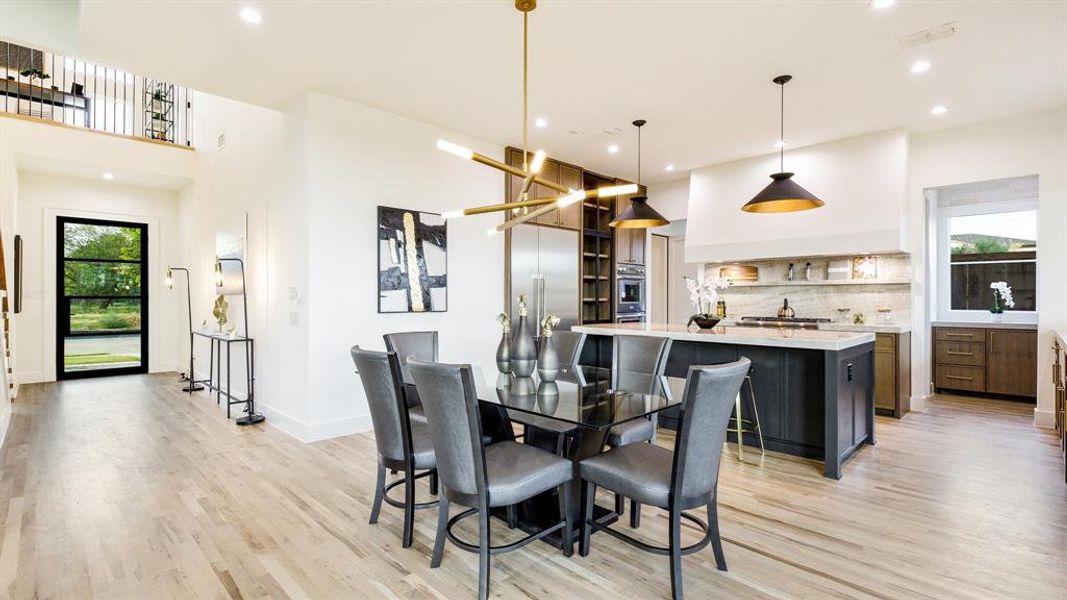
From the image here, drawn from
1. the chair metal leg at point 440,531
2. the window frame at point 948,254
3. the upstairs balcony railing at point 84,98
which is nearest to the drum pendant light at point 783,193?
the chair metal leg at point 440,531

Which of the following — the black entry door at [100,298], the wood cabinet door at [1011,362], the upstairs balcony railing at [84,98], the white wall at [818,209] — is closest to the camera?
the white wall at [818,209]

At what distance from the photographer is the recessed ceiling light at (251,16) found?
3.09m

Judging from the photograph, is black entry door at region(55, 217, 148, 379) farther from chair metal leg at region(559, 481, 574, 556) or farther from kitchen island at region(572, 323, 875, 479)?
chair metal leg at region(559, 481, 574, 556)

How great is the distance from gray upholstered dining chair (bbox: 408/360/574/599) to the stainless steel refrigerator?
3.86 metres

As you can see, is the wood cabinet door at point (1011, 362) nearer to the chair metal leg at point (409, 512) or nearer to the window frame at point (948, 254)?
the window frame at point (948, 254)

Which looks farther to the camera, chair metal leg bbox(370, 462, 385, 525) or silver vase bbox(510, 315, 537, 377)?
silver vase bbox(510, 315, 537, 377)

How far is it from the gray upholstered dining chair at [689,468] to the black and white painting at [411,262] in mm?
3120

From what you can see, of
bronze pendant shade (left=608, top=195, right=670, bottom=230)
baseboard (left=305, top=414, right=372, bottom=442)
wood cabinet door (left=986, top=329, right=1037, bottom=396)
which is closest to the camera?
baseboard (left=305, top=414, right=372, bottom=442)

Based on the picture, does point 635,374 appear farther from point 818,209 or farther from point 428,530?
point 818,209

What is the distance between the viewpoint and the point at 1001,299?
6332mm

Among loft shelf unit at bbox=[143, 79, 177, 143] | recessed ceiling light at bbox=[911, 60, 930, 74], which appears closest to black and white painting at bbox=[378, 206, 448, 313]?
recessed ceiling light at bbox=[911, 60, 930, 74]

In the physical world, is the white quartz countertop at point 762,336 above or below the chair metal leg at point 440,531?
above

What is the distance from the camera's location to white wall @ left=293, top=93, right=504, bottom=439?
171 inches

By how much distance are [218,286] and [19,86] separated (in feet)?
12.6
